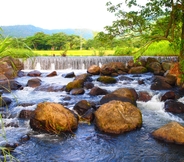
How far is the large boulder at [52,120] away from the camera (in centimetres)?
631

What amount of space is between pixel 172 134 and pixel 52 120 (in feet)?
9.89

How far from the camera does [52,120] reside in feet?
20.6

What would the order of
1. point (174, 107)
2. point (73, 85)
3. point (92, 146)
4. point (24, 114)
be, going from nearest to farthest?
point (92, 146), point (24, 114), point (174, 107), point (73, 85)

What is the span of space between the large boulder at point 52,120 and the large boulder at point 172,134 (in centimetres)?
230

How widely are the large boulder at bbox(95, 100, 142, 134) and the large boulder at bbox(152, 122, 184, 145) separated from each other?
82 centimetres

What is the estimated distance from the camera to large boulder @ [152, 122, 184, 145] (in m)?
5.68

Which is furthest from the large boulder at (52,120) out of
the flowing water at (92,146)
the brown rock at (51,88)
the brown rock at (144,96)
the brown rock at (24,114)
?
the brown rock at (51,88)

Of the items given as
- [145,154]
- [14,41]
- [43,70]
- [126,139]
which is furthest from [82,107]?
[43,70]

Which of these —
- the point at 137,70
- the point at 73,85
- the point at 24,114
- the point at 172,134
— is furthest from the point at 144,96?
the point at 137,70

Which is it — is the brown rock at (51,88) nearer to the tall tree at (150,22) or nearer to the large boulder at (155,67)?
the tall tree at (150,22)

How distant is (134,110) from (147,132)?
719mm

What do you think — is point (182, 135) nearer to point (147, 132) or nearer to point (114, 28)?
point (147, 132)

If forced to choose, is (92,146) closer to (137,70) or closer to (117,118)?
(117,118)

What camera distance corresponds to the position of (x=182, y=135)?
225 inches
